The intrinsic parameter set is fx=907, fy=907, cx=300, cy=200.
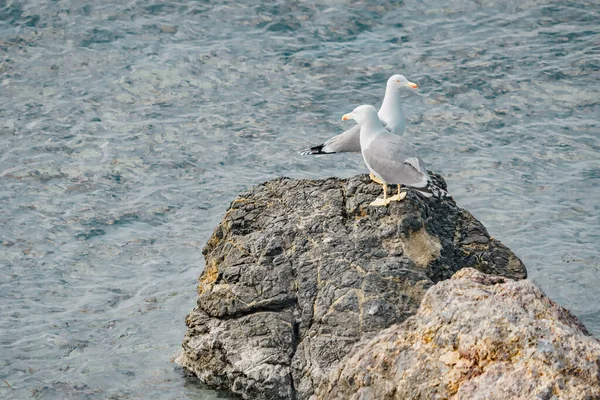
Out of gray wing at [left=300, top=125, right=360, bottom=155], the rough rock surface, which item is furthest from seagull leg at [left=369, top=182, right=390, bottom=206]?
the rough rock surface

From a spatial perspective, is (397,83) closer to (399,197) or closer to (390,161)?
(390,161)

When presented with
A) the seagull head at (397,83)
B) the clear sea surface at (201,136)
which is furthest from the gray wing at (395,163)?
the clear sea surface at (201,136)

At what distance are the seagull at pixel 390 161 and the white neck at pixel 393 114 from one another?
2.68ft

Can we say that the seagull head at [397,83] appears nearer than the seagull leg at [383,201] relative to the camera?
No

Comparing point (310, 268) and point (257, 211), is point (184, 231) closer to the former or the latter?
point (257, 211)

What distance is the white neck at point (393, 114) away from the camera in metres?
8.59

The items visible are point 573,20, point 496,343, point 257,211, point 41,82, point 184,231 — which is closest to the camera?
point 496,343

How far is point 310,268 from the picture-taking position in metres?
6.96

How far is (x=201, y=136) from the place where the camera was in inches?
505

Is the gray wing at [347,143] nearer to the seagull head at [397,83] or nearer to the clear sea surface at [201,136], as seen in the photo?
the seagull head at [397,83]

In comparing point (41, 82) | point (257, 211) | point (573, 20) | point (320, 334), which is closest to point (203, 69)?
point (41, 82)

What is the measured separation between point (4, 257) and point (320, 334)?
5.04m

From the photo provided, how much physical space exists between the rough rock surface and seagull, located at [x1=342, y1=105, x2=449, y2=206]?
185 cm

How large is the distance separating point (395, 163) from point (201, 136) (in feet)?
20.0
